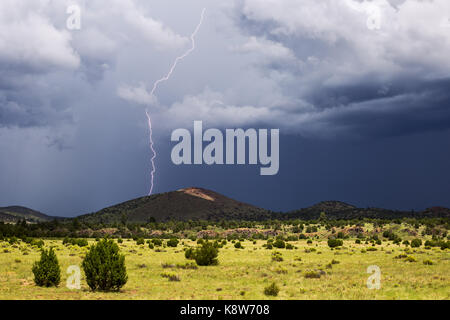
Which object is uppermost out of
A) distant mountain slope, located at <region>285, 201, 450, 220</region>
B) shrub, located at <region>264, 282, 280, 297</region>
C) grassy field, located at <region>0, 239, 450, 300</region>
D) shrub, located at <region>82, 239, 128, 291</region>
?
distant mountain slope, located at <region>285, 201, 450, 220</region>

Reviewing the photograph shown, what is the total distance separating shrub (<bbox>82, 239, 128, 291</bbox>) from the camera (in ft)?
72.5

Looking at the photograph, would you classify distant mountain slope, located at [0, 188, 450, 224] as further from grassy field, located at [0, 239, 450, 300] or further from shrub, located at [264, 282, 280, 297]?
shrub, located at [264, 282, 280, 297]

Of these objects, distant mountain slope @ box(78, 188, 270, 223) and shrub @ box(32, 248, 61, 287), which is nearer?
shrub @ box(32, 248, 61, 287)

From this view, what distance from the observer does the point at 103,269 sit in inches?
869

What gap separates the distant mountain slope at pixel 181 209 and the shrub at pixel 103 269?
12932 centimetres

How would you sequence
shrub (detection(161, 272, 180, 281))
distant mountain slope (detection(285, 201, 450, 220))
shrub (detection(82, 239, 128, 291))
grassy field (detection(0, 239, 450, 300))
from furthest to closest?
1. distant mountain slope (detection(285, 201, 450, 220))
2. shrub (detection(161, 272, 180, 281))
3. shrub (detection(82, 239, 128, 291))
4. grassy field (detection(0, 239, 450, 300))

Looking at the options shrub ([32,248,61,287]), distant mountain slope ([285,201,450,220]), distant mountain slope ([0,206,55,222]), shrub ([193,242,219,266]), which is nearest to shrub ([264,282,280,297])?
shrub ([32,248,61,287])

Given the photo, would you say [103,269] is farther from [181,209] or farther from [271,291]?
[181,209]

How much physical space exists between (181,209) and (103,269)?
140m

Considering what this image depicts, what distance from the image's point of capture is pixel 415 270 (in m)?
32.2

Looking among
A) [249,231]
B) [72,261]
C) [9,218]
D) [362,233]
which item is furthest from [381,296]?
[9,218]

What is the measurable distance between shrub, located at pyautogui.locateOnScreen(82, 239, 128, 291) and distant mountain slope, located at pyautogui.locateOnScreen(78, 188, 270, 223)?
Answer: 129324 millimetres

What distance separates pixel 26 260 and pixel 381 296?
105ft

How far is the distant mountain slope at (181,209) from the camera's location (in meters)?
156
